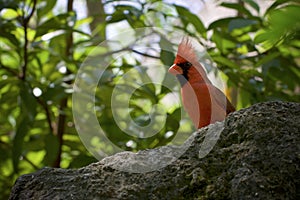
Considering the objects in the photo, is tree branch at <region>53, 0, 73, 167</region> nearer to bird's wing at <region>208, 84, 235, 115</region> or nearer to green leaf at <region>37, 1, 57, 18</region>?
green leaf at <region>37, 1, 57, 18</region>

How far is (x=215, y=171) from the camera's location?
1356 millimetres

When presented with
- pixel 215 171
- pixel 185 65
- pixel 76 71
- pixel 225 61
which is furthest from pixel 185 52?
pixel 215 171

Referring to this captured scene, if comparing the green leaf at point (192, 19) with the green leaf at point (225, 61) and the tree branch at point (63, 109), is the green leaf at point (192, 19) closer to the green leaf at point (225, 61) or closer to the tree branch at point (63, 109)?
the green leaf at point (225, 61)

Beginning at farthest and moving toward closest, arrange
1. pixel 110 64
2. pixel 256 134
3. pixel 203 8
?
pixel 203 8
pixel 110 64
pixel 256 134

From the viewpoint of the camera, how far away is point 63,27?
2.83m

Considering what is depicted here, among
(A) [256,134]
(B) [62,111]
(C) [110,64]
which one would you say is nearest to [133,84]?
(C) [110,64]

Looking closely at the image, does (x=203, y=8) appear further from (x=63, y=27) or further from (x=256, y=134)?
(x=256, y=134)

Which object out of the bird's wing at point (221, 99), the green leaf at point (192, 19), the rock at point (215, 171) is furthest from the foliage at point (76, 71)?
the rock at point (215, 171)

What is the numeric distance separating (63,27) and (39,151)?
66 centimetres

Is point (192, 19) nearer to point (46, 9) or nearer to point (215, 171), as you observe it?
point (46, 9)

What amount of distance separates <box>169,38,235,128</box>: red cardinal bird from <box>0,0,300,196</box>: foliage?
0.27 feet

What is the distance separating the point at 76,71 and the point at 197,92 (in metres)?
0.69

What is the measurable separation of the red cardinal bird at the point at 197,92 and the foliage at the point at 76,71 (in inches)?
3.2

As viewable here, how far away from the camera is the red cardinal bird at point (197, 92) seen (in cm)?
231
